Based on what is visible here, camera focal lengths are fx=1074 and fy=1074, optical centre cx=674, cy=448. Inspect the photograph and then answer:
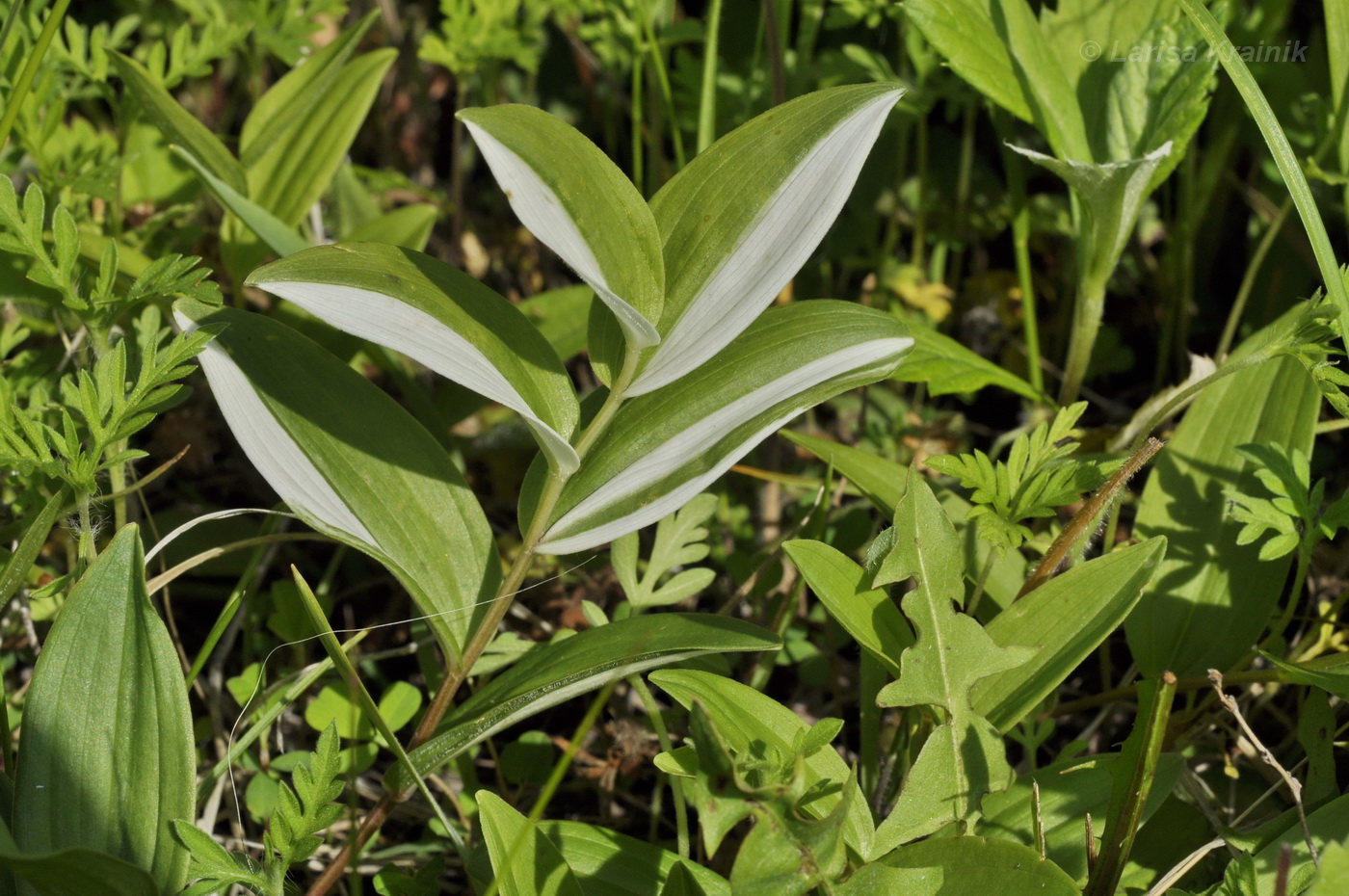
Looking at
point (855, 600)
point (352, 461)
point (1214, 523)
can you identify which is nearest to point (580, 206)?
point (352, 461)

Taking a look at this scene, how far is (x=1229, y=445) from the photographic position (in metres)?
1.42

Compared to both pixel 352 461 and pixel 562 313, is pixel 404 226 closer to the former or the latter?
pixel 562 313

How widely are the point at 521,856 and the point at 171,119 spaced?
1.08 meters

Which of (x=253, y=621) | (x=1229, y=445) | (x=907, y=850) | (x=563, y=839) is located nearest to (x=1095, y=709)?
(x=1229, y=445)

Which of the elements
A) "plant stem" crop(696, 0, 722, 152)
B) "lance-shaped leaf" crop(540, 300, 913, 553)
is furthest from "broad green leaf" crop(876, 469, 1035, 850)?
"plant stem" crop(696, 0, 722, 152)

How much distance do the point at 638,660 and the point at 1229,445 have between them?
893 millimetres

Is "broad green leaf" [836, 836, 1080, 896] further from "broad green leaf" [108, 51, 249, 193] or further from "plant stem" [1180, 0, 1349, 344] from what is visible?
"broad green leaf" [108, 51, 249, 193]

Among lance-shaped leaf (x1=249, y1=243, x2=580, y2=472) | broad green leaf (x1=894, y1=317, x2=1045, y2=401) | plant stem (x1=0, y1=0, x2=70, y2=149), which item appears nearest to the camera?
lance-shaped leaf (x1=249, y1=243, x2=580, y2=472)

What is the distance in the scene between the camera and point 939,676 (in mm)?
1051

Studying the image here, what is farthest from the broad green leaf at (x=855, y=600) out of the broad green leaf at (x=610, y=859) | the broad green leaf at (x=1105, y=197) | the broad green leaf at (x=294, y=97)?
the broad green leaf at (x=294, y=97)

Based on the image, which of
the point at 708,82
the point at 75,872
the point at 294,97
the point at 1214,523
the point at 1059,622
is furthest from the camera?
the point at 294,97

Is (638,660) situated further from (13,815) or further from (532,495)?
(13,815)

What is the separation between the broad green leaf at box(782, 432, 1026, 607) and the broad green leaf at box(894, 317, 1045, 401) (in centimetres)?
13

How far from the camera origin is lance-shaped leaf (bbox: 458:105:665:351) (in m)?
0.97
